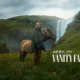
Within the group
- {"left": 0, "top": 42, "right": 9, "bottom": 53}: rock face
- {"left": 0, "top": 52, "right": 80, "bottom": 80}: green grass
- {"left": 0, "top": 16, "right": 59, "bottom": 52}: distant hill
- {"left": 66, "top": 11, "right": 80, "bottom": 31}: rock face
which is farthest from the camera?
{"left": 66, "top": 11, "right": 80, "bottom": 31}: rock face

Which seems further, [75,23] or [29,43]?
[75,23]

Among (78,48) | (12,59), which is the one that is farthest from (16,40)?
(12,59)

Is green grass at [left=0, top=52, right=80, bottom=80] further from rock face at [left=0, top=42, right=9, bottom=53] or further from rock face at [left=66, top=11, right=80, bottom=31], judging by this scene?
rock face at [left=66, top=11, right=80, bottom=31]

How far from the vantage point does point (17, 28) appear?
3077 centimetres

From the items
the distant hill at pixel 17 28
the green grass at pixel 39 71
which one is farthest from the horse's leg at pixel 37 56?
the distant hill at pixel 17 28

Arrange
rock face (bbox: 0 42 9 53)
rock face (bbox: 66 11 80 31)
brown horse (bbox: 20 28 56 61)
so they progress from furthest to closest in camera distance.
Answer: rock face (bbox: 66 11 80 31) < rock face (bbox: 0 42 9 53) < brown horse (bbox: 20 28 56 61)

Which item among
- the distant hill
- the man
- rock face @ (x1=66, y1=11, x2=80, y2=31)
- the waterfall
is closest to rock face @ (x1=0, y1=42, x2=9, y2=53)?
the distant hill

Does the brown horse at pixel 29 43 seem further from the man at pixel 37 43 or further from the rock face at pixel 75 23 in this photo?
the rock face at pixel 75 23

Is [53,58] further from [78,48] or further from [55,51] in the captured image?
[78,48]

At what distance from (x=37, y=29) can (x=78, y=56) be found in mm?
4054

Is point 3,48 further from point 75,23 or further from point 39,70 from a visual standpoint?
point 39,70

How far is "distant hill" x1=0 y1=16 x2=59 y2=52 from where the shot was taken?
2781 cm

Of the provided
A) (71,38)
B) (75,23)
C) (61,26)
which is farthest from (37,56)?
(75,23)

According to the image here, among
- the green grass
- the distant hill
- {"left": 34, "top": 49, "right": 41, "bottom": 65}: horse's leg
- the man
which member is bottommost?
the green grass
